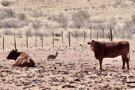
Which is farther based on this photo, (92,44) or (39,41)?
(39,41)

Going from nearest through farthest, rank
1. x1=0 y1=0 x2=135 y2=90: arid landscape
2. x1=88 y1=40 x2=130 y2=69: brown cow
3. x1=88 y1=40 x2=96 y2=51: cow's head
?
x1=0 y1=0 x2=135 y2=90: arid landscape → x1=88 y1=40 x2=96 y2=51: cow's head → x1=88 y1=40 x2=130 y2=69: brown cow

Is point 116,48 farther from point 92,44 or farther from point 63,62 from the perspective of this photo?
point 63,62

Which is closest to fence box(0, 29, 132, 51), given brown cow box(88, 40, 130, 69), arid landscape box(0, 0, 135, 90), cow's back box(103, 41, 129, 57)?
arid landscape box(0, 0, 135, 90)

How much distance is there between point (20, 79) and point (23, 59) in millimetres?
4179

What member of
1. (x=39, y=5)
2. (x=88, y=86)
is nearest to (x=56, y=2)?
(x=39, y=5)

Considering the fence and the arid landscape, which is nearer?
the arid landscape

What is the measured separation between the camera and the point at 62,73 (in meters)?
17.8

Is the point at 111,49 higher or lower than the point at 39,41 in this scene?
higher

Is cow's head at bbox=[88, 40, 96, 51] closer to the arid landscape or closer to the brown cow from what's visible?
the brown cow

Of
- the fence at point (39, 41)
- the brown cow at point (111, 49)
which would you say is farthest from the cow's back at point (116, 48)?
the fence at point (39, 41)

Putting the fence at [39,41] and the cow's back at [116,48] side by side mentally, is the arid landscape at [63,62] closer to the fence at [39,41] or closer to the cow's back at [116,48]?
the fence at [39,41]

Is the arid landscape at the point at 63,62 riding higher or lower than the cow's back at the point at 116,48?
lower

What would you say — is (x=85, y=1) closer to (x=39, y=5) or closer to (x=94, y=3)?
(x=94, y=3)

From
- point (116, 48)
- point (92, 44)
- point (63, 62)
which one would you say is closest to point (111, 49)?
point (116, 48)
